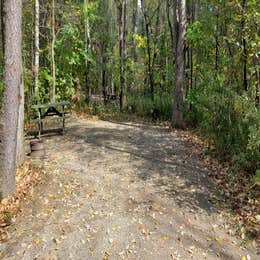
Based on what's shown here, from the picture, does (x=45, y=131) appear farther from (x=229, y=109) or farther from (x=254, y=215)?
(x=254, y=215)

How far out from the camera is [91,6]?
11625mm

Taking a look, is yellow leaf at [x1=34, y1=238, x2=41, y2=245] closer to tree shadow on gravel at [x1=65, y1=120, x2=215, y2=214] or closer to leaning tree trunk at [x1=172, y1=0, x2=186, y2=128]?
tree shadow on gravel at [x1=65, y1=120, x2=215, y2=214]

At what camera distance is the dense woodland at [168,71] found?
513 centimetres

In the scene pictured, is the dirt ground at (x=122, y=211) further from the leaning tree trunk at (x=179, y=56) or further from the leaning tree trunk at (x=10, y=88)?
the leaning tree trunk at (x=179, y=56)

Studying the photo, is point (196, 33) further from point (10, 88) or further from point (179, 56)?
point (10, 88)

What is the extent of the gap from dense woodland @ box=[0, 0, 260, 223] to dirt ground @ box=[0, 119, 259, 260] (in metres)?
0.91

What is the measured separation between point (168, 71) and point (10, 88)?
981 cm

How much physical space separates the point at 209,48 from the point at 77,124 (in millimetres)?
6453

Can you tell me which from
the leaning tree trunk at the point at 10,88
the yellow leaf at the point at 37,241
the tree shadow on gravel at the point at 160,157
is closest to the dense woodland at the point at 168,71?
the leaning tree trunk at the point at 10,88

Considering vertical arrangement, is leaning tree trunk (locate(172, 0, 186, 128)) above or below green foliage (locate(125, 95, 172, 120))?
above

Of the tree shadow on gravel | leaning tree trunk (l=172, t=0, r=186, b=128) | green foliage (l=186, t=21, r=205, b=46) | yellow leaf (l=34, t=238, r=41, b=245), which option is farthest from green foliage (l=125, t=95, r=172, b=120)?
yellow leaf (l=34, t=238, r=41, b=245)

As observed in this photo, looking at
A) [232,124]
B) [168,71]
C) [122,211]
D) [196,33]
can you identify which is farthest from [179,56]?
[122,211]

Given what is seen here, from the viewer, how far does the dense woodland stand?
5129mm

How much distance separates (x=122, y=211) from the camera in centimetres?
421
